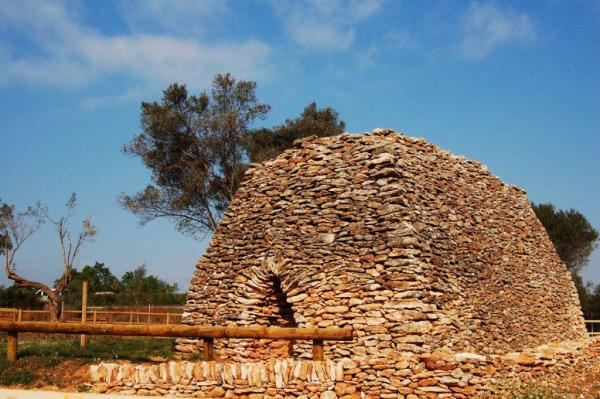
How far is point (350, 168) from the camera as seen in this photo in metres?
11.7

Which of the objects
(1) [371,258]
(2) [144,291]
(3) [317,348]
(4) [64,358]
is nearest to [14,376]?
(4) [64,358]

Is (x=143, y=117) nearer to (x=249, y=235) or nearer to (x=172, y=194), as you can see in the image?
(x=172, y=194)

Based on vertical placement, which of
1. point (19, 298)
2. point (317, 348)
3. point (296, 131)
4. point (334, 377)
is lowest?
point (334, 377)

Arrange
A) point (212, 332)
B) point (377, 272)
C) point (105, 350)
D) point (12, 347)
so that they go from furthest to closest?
point (105, 350) < point (12, 347) < point (377, 272) < point (212, 332)

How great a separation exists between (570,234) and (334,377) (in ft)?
102

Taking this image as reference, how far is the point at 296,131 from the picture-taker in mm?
27141

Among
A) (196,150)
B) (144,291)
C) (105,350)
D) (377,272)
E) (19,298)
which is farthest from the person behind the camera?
(144,291)

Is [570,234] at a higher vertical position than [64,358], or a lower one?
higher

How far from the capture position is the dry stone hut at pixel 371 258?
10367mm

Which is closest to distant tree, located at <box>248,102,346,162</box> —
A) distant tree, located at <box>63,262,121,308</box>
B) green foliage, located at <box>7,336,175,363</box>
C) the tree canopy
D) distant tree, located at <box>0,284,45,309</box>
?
the tree canopy

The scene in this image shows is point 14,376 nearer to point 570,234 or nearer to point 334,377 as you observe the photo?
point 334,377

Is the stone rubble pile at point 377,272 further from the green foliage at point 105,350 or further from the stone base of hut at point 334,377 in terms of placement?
the green foliage at point 105,350

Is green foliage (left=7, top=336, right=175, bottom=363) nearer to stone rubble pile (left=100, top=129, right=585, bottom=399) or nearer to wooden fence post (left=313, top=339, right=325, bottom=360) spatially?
Answer: stone rubble pile (left=100, top=129, right=585, bottom=399)

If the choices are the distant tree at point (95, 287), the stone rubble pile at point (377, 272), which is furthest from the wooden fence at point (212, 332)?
the distant tree at point (95, 287)
